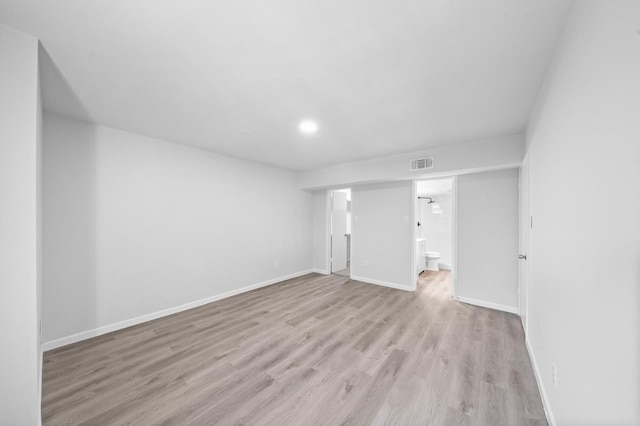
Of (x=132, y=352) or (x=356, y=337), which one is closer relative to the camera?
(x=132, y=352)

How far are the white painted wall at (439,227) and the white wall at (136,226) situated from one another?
5198 millimetres

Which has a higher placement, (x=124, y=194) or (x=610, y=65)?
(x=610, y=65)

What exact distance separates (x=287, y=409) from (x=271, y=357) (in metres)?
0.68

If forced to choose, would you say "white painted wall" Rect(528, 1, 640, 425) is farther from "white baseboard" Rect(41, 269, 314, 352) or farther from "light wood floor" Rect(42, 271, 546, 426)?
"white baseboard" Rect(41, 269, 314, 352)

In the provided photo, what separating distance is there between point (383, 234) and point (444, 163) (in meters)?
1.86

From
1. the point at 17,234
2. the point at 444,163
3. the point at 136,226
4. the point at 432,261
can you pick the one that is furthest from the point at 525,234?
the point at 136,226

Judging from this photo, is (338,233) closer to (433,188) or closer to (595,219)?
(433,188)

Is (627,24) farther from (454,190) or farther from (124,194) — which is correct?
(124,194)

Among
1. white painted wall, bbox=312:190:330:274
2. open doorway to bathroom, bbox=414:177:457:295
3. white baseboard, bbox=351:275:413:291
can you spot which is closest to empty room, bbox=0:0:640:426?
white baseboard, bbox=351:275:413:291

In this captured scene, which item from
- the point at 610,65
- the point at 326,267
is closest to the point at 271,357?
the point at 610,65

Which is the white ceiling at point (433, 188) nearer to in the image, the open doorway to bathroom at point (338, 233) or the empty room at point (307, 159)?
the empty room at point (307, 159)

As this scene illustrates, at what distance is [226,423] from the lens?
157 centimetres

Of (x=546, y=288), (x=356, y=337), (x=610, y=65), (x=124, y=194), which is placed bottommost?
(x=356, y=337)

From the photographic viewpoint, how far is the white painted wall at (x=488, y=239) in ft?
11.2
